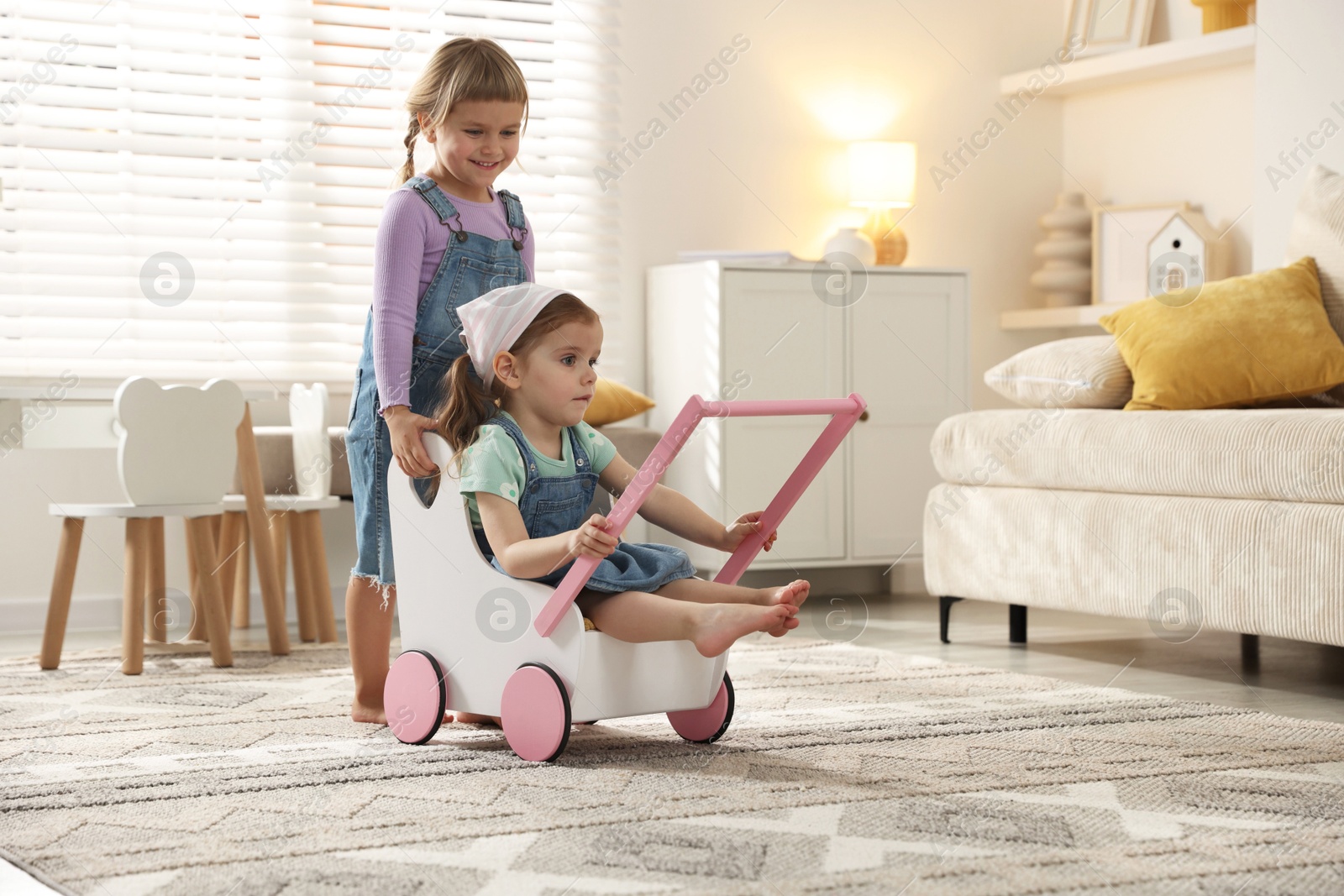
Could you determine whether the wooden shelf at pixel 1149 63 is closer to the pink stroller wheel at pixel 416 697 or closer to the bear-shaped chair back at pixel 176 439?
the bear-shaped chair back at pixel 176 439

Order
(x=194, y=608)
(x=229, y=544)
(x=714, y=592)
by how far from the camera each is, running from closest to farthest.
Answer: (x=714, y=592) < (x=194, y=608) < (x=229, y=544)

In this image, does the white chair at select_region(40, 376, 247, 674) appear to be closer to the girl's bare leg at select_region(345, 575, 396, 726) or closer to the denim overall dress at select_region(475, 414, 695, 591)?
the girl's bare leg at select_region(345, 575, 396, 726)

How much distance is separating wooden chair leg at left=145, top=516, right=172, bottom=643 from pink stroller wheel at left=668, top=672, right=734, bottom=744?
120cm

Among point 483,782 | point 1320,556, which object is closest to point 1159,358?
point 1320,556

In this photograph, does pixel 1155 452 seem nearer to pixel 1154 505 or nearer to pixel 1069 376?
pixel 1154 505

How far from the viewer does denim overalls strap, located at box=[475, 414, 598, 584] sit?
1.71 meters

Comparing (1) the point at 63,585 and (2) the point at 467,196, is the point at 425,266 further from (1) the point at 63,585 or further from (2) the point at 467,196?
(1) the point at 63,585

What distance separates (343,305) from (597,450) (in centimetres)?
186

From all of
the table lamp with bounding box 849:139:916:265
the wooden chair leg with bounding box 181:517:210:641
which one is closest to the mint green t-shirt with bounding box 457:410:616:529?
the wooden chair leg with bounding box 181:517:210:641

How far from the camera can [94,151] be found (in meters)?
3.25

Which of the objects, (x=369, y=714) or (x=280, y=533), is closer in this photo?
(x=369, y=714)

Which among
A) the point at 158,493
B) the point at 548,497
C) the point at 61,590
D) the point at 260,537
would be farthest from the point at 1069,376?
the point at 61,590

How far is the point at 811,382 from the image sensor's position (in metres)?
3.52

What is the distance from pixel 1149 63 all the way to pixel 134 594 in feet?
9.80
